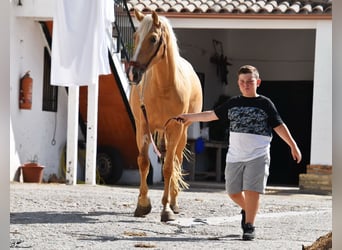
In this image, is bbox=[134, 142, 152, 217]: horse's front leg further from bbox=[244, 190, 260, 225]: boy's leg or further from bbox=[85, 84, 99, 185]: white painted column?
bbox=[85, 84, 99, 185]: white painted column

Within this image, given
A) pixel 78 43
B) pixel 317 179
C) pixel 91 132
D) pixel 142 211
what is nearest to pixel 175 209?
pixel 142 211

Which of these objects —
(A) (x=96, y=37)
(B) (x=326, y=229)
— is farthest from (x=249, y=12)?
(B) (x=326, y=229)

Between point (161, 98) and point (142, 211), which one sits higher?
point (161, 98)

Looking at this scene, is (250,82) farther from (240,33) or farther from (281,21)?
(240,33)

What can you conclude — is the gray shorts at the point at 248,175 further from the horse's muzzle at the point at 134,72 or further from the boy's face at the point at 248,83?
the horse's muzzle at the point at 134,72

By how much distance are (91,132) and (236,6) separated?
168 inches

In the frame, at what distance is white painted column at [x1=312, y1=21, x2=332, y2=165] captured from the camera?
50.8 ft

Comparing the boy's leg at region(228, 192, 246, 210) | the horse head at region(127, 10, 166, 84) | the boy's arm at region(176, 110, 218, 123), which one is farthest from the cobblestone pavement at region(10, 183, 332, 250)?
the horse head at region(127, 10, 166, 84)

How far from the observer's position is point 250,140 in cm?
715

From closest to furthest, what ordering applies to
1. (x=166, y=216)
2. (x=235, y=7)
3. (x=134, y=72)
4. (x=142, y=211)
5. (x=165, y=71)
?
(x=134, y=72)
(x=166, y=216)
(x=165, y=71)
(x=142, y=211)
(x=235, y=7)

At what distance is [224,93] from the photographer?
20.8 m

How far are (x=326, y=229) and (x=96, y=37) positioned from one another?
692 cm

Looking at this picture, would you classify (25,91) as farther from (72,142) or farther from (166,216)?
(166,216)

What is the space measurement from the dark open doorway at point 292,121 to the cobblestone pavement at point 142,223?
7891mm
